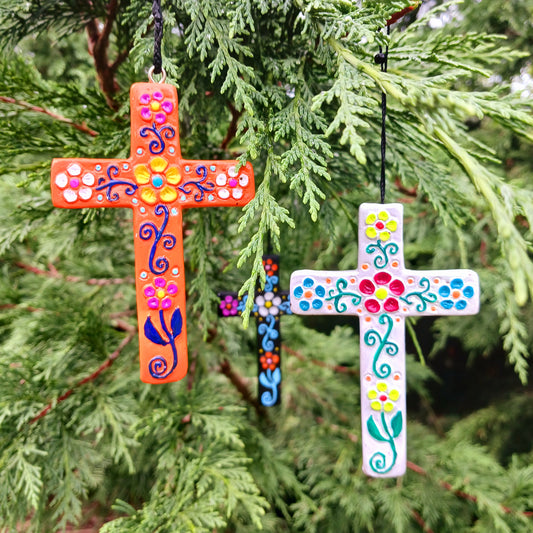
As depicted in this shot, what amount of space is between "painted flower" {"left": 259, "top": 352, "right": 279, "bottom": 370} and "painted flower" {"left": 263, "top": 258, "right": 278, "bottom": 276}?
0.81 feet

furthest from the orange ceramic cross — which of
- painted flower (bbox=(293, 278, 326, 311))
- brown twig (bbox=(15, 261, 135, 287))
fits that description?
brown twig (bbox=(15, 261, 135, 287))

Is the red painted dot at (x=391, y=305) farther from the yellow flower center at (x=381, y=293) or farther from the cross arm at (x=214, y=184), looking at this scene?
the cross arm at (x=214, y=184)

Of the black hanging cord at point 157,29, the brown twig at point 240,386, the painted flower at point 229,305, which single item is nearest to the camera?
the black hanging cord at point 157,29

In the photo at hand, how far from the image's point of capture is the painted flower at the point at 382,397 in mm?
1024

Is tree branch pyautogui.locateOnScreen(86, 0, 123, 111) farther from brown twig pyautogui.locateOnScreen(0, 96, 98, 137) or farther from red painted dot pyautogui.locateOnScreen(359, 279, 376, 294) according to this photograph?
red painted dot pyautogui.locateOnScreen(359, 279, 376, 294)

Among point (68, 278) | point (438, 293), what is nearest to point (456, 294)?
point (438, 293)

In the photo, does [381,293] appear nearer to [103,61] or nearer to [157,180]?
[157,180]

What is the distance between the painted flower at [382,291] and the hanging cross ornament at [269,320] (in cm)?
35

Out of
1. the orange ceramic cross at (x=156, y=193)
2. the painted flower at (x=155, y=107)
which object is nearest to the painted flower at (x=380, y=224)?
A: the orange ceramic cross at (x=156, y=193)

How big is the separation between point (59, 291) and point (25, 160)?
0.70 metres

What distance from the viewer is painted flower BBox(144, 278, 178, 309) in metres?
0.99

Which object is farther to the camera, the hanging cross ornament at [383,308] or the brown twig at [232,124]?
the brown twig at [232,124]

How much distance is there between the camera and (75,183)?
37.7 inches

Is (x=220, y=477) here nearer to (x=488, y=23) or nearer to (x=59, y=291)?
(x=59, y=291)
